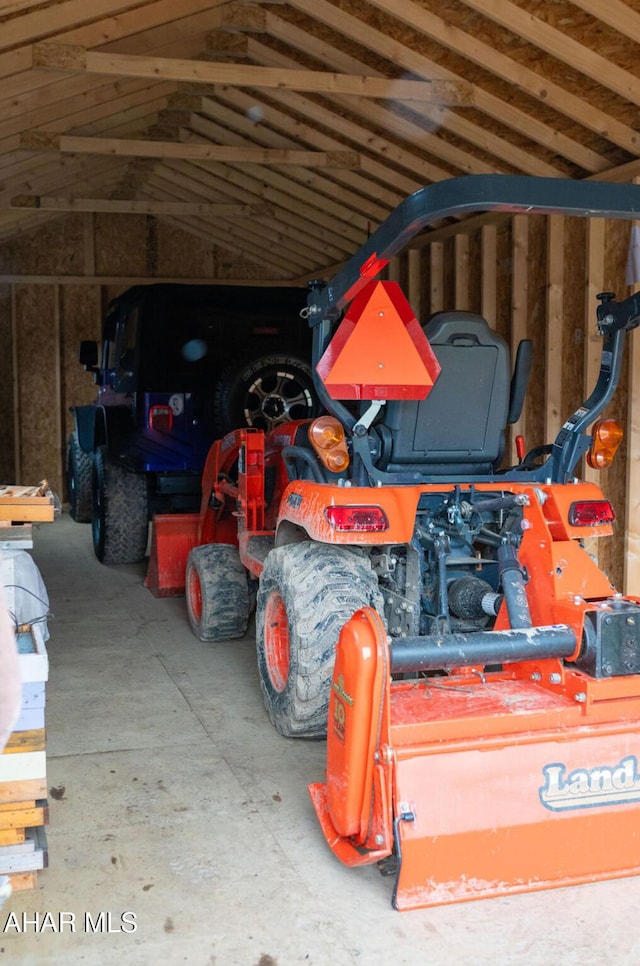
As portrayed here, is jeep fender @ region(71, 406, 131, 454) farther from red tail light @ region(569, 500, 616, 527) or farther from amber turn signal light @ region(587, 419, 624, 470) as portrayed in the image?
red tail light @ region(569, 500, 616, 527)

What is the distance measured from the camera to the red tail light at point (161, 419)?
25.2 ft

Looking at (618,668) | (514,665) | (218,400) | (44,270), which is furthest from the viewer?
(44,270)

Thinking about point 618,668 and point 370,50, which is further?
point 370,50

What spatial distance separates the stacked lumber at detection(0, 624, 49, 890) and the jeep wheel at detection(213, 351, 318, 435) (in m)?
4.29

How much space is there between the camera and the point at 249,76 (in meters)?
A: 6.47

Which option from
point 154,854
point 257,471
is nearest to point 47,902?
point 154,854

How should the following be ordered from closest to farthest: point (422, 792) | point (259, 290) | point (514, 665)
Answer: point (422, 792)
point (514, 665)
point (259, 290)

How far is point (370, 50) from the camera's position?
262 inches

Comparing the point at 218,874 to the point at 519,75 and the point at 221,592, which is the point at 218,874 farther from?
the point at 519,75

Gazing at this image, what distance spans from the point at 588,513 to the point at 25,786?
239 centimetres

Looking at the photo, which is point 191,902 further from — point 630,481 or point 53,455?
point 53,455

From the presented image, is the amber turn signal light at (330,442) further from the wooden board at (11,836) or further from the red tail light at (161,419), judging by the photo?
the red tail light at (161,419)

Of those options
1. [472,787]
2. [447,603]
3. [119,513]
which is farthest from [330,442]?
[119,513]

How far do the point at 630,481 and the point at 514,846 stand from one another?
3.53 meters
